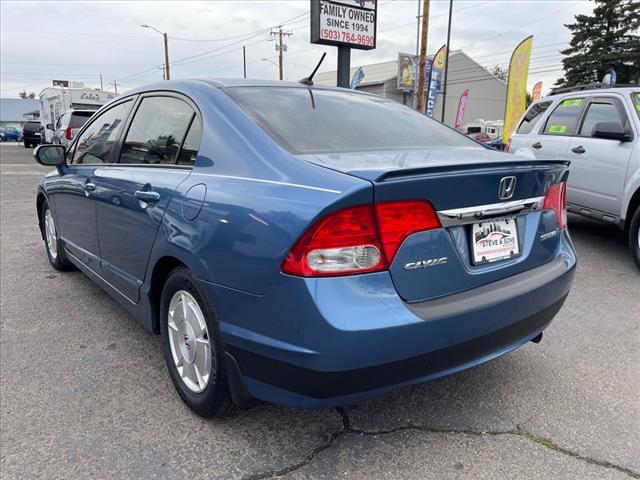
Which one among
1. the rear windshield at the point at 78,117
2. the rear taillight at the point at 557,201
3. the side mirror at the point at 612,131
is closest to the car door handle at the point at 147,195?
the rear taillight at the point at 557,201

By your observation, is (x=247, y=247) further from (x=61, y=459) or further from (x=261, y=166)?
(x=61, y=459)

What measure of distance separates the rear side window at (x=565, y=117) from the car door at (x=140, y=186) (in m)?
4.93

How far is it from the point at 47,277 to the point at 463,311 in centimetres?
419

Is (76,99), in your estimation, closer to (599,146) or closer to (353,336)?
(599,146)

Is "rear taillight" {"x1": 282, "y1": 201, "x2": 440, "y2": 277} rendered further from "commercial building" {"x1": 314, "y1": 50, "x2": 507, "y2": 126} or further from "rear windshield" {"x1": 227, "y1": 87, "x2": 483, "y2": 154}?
"commercial building" {"x1": 314, "y1": 50, "x2": 507, "y2": 126}

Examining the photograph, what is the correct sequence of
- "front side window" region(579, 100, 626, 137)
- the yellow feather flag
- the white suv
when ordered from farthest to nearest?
1. the yellow feather flag
2. "front side window" region(579, 100, 626, 137)
3. the white suv

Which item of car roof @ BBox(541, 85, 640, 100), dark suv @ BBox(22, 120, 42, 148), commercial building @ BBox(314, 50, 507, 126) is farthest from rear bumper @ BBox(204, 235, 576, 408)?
commercial building @ BBox(314, 50, 507, 126)

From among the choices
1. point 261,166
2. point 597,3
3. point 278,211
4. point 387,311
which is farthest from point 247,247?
point 597,3

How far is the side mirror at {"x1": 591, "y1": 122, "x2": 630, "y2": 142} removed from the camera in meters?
4.98

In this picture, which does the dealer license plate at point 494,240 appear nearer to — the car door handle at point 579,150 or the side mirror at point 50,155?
the side mirror at point 50,155

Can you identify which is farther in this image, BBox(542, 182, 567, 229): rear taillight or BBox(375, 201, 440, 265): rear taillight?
BBox(542, 182, 567, 229): rear taillight

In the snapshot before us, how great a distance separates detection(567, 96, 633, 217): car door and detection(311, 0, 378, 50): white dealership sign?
24.1ft

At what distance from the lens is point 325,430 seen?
238cm

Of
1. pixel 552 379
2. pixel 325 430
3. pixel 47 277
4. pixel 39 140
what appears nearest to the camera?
pixel 325 430
